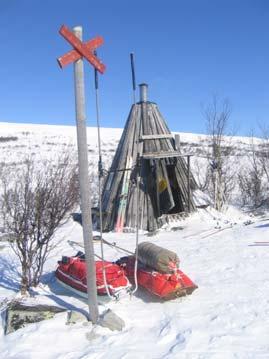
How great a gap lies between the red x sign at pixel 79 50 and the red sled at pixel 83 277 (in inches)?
95.9

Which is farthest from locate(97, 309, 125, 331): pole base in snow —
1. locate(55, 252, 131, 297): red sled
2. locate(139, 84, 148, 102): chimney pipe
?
locate(139, 84, 148, 102): chimney pipe

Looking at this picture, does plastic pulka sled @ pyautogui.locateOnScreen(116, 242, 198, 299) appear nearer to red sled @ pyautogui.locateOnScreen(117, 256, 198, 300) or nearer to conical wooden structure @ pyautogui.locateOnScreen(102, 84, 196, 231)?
red sled @ pyautogui.locateOnScreen(117, 256, 198, 300)

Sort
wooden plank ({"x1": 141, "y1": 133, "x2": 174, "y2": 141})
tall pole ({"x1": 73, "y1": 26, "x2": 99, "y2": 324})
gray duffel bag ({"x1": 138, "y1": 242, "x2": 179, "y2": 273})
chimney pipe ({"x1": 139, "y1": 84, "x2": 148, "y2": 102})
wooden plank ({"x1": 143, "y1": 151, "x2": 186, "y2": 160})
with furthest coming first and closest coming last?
chimney pipe ({"x1": 139, "y1": 84, "x2": 148, "y2": 102}) → wooden plank ({"x1": 141, "y1": 133, "x2": 174, "y2": 141}) → wooden plank ({"x1": 143, "y1": 151, "x2": 186, "y2": 160}) → gray duffel bag ({"x1": 138, "y1": 242, "x2": 179, "y2": 273}) → tall pole ({"x1": 73, "y1": 26, "x2": 99, "y2": 324})

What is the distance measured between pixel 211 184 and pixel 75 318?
1209 cm

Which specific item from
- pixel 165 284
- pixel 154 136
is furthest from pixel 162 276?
pixel 154 136

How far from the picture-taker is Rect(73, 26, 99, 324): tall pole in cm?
430

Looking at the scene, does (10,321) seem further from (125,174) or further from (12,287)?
(125,174)

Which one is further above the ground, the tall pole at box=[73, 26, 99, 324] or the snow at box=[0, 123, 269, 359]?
the tall pole at box=[73, 26, 99, 324]

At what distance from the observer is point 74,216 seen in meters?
12.1

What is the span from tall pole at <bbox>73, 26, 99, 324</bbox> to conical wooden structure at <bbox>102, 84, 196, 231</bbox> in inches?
232

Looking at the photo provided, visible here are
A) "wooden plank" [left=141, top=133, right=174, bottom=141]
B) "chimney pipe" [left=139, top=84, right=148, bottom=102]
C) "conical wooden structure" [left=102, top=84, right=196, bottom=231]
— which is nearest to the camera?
"conical wooden structure" [left=102, top=84, right=196, bottom=231]

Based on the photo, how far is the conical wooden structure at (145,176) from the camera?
10617 mm

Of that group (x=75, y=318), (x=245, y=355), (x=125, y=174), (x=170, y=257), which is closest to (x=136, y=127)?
(x=125, y=174)

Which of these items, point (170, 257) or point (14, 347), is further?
point (170, 257)
